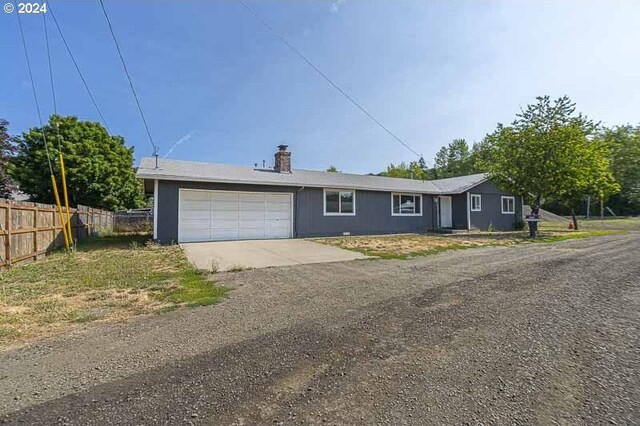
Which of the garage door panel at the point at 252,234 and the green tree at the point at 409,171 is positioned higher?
the green tree at the point at 409,171

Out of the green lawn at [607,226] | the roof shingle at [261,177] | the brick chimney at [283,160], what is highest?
the brick chimney at [283,160]

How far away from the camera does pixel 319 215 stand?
14945 millimetres

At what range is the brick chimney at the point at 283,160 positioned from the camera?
15.9 metres

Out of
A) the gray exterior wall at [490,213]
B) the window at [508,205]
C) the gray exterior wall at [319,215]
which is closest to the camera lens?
the gray exterior wall at [319,215]

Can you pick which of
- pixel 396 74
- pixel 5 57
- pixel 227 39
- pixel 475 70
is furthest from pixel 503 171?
pixel 5 57

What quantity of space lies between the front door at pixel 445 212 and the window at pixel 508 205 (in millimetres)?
3999

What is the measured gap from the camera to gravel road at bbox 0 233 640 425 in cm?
207

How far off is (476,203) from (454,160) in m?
35.6

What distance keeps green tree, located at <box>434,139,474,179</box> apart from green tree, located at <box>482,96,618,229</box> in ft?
103

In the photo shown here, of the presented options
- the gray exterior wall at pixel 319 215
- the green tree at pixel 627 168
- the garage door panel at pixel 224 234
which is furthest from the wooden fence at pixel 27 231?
the green tree at pixel 627 168

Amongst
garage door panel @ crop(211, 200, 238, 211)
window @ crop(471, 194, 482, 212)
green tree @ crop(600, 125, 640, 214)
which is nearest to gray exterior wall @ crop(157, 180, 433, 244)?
garage door panel @ crop(211, 200, 238, 211)

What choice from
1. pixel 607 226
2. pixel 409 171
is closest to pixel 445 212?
pixel 607 226

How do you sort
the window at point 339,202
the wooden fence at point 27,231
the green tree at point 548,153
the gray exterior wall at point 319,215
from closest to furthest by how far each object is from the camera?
the wooden fence at point 27,231, the gray exterior wall at point 319,215, the window at point 339,202, the green tree at point 548,153

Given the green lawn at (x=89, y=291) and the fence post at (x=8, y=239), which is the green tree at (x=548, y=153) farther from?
the fence post at (x=8, y=239)
